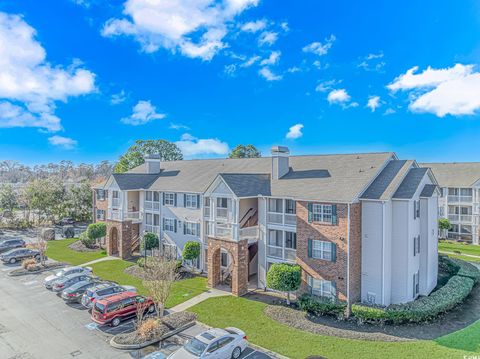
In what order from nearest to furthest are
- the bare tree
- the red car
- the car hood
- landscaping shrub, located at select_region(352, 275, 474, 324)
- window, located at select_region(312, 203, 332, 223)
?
the car hood → the bare tree → landscaping shrub, located at select_region(352, 275, 474, 324) → the red car → window, located at select_region(312, 203, 332, 223)

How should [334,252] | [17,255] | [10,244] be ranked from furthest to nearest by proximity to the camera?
[10,244] < [17,255] < [334,252]

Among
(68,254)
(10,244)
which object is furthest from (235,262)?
(10,244)

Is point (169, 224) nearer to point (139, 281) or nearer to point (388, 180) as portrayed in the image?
point (139, 281)

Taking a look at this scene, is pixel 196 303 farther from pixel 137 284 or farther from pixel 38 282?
pixel 38 282

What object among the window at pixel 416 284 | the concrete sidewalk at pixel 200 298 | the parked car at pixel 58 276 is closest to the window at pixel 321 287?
the window at pixel 416 284

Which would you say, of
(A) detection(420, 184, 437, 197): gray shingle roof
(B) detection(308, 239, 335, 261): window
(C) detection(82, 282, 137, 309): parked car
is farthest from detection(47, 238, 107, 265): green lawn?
(A) detection(420, 184, 437, 197): gray shingle roof

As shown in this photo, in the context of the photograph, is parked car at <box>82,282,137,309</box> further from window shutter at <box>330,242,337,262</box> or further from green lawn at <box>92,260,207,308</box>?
window shutter at <box>330,242,337,262</box>
